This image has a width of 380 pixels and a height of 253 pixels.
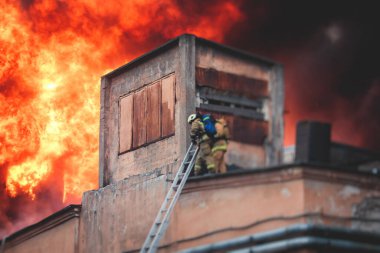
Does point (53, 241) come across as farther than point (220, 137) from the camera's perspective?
Yes

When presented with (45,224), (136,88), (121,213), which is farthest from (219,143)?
(45,224)

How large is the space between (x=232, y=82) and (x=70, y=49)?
26.0 feet

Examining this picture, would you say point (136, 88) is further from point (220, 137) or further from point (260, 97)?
point (220, 137)

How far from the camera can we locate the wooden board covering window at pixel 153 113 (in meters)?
16.0

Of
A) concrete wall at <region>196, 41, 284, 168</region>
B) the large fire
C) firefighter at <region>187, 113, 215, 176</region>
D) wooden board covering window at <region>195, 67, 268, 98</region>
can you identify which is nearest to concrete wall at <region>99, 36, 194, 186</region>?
wooden board covering window at <region>195, 67, 268, 98</region>

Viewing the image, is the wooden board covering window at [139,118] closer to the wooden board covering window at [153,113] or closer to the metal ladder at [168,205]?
the wooden board covering window at [153,113]

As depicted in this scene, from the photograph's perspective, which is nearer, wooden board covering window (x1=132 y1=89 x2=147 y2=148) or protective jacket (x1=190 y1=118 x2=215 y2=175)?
protective jacket (x1=190 y1=118 x2=215 y2=175)

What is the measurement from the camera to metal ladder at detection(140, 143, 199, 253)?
13.3 metres

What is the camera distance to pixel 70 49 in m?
22.3

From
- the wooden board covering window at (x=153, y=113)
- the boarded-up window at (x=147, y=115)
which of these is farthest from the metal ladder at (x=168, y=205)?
the wooden board covering window at (x=153, y=113)

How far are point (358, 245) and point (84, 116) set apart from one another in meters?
12.4

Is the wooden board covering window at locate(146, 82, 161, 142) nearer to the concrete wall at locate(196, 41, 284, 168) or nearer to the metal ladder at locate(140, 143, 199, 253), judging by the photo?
the concrete wall at locate(196, 41, 284, 168)

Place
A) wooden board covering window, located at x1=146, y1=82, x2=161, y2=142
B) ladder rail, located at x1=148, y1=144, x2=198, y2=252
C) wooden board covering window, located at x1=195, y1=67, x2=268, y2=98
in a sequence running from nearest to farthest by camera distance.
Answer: ladder rail, located at x1=148, y1=144, x2=198, y2=252, wooden board covering window, located at x1=195, y1=67, x2=268, y2=98, wooden board covering window, located at x1=146, y1=82, x2=161, y2=142

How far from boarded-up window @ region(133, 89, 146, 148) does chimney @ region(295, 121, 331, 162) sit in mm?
5033
